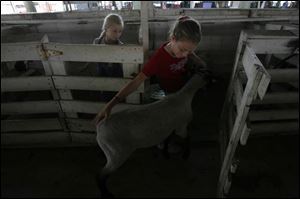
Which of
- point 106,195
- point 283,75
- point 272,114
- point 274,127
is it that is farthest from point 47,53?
point 274,127

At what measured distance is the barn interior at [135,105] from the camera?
6.54 ft

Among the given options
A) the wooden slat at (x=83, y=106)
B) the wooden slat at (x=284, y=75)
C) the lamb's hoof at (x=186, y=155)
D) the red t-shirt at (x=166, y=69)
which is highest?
the red t-shirt at (x=166, y=69)

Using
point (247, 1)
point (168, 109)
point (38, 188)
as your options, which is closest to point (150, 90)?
point (168, 109)

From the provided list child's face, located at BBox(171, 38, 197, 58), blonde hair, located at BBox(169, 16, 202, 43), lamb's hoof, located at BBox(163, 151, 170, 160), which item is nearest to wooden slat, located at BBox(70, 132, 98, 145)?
lamb's hoof, located at BBox(163, 151, 170, 160)

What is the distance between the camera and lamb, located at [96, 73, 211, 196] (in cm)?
170

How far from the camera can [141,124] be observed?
1.77 m

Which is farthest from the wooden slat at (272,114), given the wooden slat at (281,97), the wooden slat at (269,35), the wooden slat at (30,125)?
the wooden slat at (30,125)

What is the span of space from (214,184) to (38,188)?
1.81 metres

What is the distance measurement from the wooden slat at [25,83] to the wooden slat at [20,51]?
24cm

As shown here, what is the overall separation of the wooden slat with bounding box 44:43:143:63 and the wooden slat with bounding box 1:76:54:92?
0.35 metres

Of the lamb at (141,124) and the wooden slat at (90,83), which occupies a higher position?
the wooden slat at (90,83)

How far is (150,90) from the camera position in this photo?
2.24 metres

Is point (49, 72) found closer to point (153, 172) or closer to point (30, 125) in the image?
point (30, 125)

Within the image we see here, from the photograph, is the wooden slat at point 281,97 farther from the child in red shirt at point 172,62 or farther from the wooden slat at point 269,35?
the child in red shirt at point 172,62
